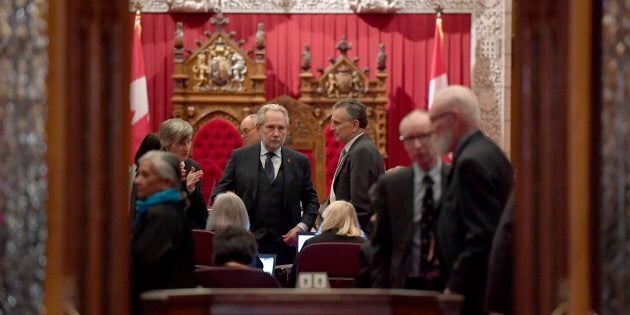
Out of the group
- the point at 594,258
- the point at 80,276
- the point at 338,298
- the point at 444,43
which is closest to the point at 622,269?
the point at 594,258

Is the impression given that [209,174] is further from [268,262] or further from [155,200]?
[155,200]

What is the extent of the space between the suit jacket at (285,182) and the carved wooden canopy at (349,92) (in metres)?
4.40

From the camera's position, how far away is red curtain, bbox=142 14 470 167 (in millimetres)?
12469

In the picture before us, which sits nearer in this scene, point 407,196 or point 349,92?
point 407,196

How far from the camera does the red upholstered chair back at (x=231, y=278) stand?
4.68 m

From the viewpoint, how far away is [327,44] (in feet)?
41.1

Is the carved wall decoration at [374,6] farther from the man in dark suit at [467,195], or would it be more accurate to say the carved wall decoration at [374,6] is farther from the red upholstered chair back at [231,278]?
the man in dark suit at [467,195]

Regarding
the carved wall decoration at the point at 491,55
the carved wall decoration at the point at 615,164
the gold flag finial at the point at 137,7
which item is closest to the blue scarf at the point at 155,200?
the carved wall decoration at the point at 615,164

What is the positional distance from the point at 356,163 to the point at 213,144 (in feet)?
16.1

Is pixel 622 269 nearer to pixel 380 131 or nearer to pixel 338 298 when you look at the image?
pixel 338 298

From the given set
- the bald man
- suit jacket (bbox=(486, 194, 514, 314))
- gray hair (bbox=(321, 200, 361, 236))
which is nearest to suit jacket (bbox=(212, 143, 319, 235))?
the bald man

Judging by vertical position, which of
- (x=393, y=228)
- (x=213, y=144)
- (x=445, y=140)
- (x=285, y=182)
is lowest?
(x=213, y=144)

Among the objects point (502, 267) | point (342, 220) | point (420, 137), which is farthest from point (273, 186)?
point (502, 267)

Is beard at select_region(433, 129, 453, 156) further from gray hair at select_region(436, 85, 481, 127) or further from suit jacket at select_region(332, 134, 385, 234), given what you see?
suit jacket at select_region(332, 134, 385, 234)
